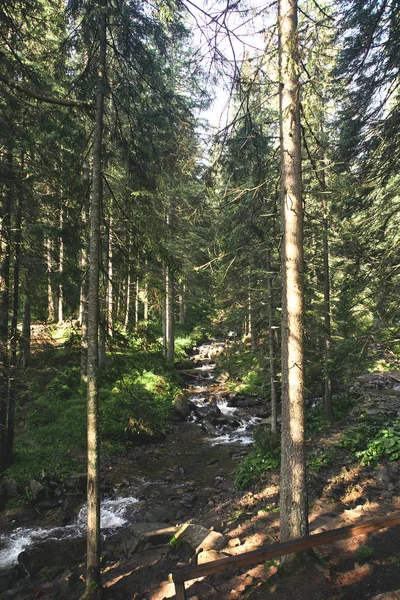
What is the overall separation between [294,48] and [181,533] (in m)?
9.68

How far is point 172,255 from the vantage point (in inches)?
358

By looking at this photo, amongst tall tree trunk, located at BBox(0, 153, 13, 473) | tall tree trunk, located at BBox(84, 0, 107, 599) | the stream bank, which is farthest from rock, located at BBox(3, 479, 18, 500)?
tall tree trunk, located at BBox(84, 0, 107, 599)

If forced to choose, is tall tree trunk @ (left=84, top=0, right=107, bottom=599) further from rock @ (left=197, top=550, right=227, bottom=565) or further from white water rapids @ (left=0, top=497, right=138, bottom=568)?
white water rapids @ (left=0, top=497, right=138, bottom=568)

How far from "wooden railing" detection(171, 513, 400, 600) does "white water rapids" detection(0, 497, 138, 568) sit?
5983mm

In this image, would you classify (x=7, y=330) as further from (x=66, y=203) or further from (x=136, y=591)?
(x=136, y=591)

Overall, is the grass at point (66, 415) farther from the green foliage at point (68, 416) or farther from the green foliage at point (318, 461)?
the green foliage at point (318, 461)

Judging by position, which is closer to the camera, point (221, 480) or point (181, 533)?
point (181, 533)

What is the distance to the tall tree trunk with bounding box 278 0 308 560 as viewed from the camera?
589 cm

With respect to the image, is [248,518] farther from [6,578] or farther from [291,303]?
[291,303]

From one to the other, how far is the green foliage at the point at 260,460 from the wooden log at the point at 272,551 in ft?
20.0

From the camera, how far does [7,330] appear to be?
9.63 metres

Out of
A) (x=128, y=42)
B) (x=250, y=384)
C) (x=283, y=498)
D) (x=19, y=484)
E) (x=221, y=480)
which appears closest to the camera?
(x=283, y=498)

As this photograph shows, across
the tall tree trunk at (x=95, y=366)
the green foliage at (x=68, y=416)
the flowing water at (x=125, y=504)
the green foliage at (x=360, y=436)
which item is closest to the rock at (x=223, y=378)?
the flowing water at (x=125, y=504)

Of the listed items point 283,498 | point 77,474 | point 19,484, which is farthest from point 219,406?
point 283,498
